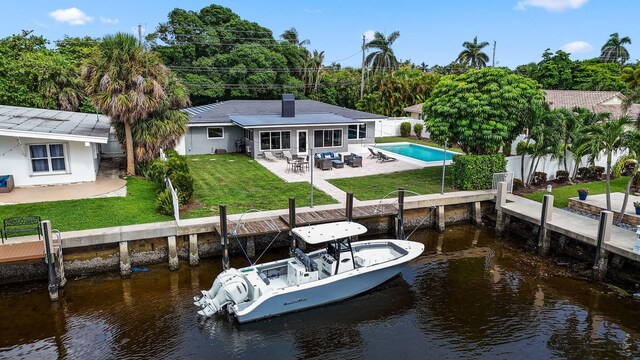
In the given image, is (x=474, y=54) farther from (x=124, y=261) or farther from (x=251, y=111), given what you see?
(x=124, y=261)

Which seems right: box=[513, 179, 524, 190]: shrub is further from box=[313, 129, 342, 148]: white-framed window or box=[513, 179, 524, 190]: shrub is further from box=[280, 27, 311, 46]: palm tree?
box=[280, 27, 311, 46]: palm tree

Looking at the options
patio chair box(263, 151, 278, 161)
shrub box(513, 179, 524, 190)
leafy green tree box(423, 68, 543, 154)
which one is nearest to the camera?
leafy green tree box(423, 68, 543, 154)

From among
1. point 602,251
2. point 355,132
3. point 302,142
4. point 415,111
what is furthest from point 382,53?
point 602,251

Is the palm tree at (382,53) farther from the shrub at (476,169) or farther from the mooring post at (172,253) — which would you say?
the mooring post at (172,253)

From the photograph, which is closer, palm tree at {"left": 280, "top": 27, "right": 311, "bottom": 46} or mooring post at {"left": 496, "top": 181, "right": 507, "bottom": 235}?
mooring post at {"left": 496, "top": 181, "right": 507, "bottom": 235}

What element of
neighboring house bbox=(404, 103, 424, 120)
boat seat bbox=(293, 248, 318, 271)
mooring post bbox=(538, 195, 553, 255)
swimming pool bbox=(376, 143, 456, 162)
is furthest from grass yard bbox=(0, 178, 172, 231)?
neighboring house bbox=(404, 103, 424, 120)

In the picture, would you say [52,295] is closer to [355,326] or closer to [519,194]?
[355,326]
